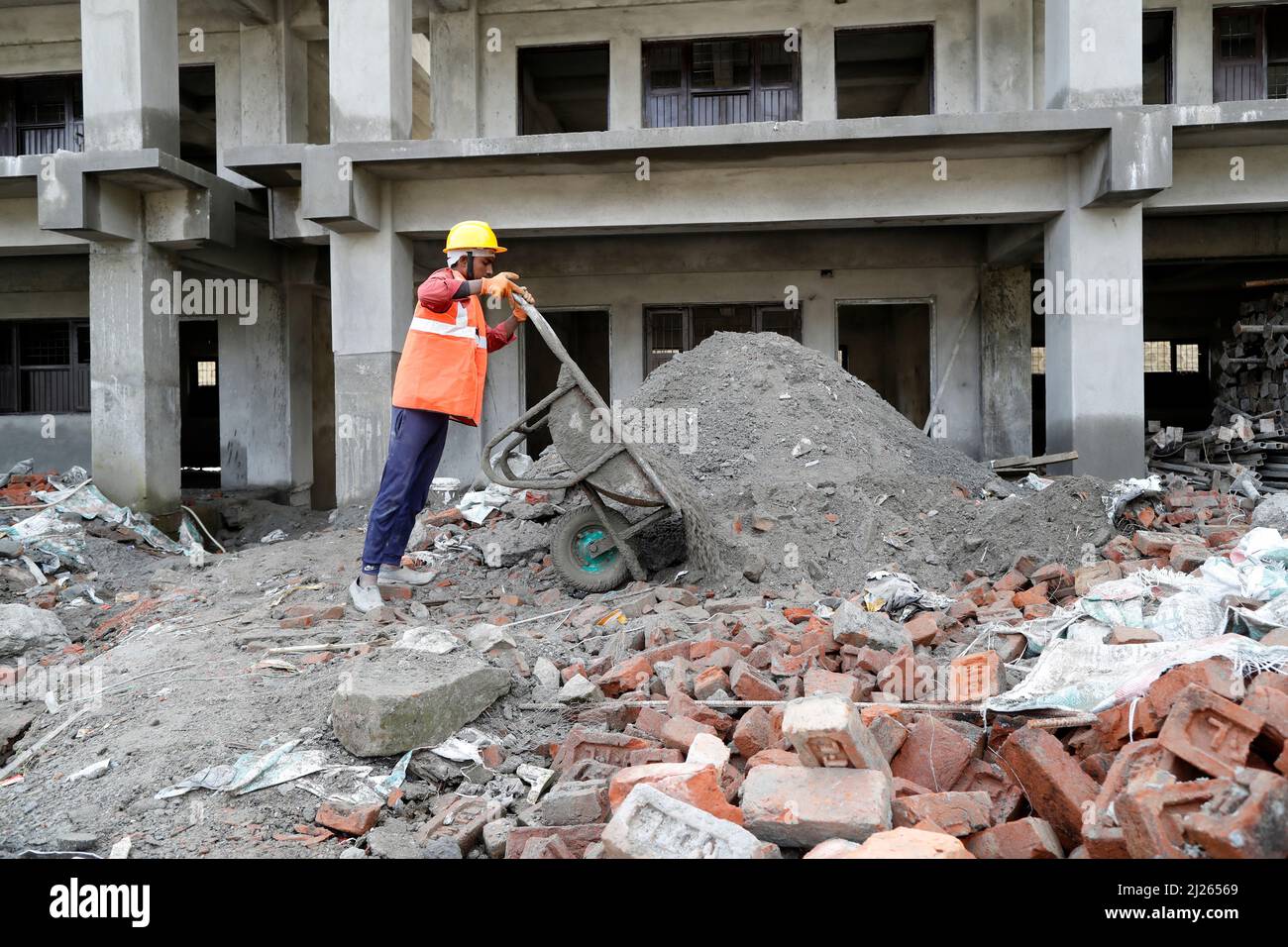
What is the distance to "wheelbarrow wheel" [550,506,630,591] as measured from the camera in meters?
5.66

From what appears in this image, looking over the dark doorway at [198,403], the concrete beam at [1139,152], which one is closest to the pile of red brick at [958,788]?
the concrete beam at [1139,152]

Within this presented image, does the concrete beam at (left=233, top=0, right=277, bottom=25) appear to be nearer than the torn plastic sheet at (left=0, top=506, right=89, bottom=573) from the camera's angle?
No

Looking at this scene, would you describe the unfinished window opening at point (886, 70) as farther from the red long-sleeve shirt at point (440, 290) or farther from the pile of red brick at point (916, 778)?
the pile of red brick at point (916, 778)

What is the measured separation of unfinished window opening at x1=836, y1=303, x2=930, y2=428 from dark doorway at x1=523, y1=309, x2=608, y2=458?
446cm

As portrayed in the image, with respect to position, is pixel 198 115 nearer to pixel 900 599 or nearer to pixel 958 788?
pixel 900 599

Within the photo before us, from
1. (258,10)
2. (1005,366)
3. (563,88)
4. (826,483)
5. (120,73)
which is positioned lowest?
(826,483)

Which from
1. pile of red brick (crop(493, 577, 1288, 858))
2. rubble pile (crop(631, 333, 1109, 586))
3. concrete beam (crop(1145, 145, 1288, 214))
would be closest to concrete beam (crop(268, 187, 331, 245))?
rubble pile (crop(631, 333, 1109, 586))

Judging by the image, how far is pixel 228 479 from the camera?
12.5 meters

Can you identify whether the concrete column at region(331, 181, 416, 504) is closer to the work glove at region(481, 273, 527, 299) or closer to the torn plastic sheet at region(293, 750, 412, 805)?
the work glove at region(481, 273, 527, 299)

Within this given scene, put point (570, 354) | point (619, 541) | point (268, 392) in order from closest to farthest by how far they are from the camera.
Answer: point (619, 541), point (268, 392), point (570, 354)

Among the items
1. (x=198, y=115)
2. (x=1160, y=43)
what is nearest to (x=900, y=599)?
(x=1160, y=43)

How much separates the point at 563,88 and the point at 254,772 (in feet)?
37.3

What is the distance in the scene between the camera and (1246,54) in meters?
10.2

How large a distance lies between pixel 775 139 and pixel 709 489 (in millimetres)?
3391
